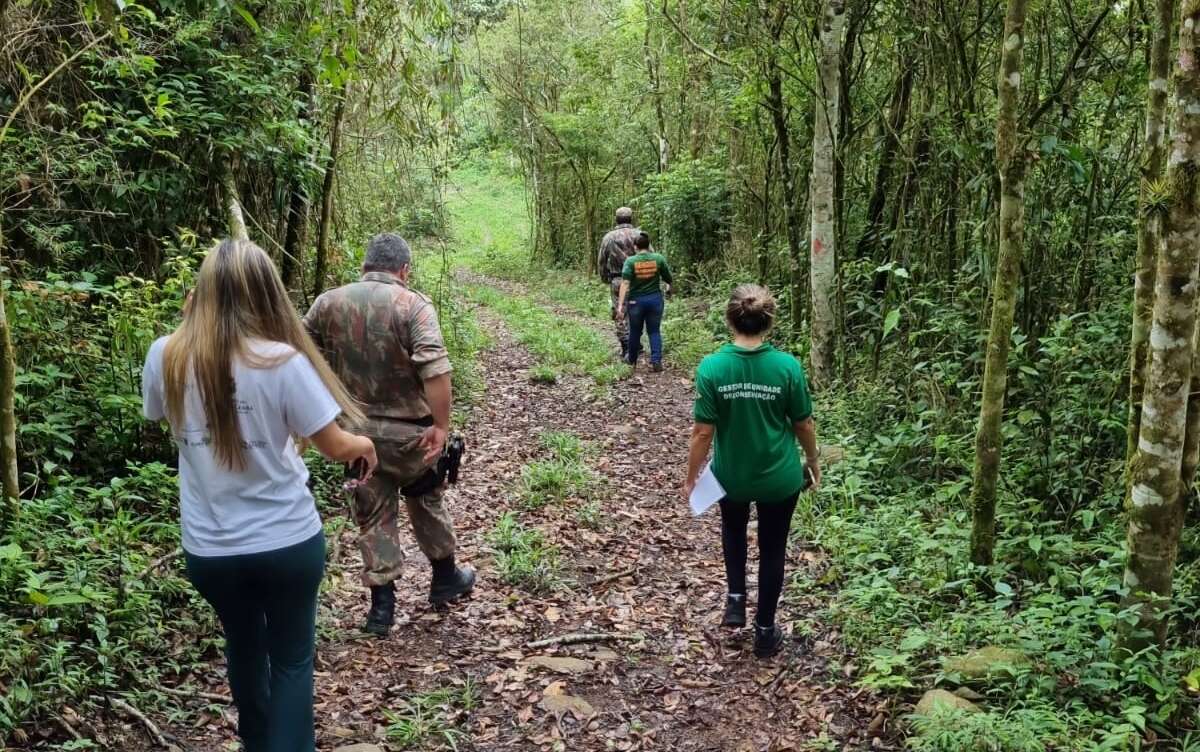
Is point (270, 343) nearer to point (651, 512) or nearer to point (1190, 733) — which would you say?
point (1190, 733)

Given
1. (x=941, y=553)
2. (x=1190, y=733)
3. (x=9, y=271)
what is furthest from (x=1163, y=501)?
(x=9, y=271)

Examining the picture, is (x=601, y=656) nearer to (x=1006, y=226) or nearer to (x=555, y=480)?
(x=555, y=480)

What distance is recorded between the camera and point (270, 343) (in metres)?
2.80

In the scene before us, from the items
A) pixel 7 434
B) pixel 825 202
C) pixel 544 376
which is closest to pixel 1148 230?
pixel 825 202

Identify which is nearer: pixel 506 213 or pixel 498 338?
pixel 498 338

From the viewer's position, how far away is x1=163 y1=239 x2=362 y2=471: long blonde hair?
2721 millimetres

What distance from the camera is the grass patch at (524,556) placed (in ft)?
18.2

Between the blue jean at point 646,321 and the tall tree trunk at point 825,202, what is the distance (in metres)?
2.70

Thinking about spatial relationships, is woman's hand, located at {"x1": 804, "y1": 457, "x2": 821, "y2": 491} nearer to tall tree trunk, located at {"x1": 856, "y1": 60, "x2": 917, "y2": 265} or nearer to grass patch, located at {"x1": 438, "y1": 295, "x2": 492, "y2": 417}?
tall tree trunk, located at {"x1": 856, "y1": 60, "x2": 917, "y2": 265}

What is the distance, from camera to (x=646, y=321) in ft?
38.4

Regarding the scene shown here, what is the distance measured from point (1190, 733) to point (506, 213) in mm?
33082

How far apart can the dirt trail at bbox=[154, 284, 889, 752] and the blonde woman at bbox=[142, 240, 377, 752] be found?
1.33m

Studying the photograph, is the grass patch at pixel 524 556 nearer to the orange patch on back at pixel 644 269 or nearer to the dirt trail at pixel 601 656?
the dirt trail at pixel 601 656

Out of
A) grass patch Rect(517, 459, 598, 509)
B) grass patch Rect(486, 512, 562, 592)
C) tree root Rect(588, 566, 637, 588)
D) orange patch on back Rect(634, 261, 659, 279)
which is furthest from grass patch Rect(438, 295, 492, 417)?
tree root Rect(588, 566, 637, 588)
